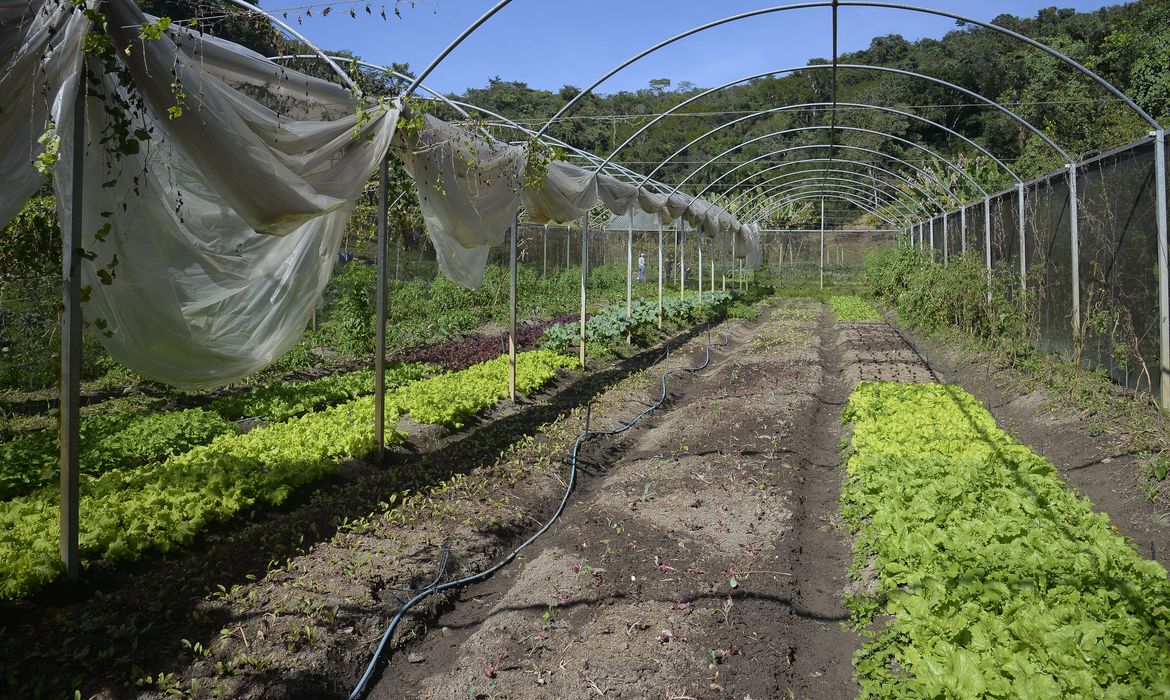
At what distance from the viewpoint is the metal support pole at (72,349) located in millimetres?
3672

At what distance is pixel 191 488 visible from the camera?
469 centimetres

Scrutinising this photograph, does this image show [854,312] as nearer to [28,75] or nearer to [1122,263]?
[1122,263]

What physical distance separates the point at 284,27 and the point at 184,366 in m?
2.40

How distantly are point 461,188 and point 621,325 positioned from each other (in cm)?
641

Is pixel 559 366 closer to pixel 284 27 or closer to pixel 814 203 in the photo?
pixel 284 27

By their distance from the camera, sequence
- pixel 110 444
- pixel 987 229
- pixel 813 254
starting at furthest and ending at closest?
pixel 813 254, pixel 987 229, pixel 110 444

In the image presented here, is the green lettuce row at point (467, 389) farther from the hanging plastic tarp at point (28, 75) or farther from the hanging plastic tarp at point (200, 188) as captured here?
the hanging plastic tarp at point (28, 75)

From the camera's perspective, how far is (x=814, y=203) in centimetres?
4075

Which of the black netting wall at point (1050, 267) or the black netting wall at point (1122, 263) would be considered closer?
the black netting wall at point (1122, 263)

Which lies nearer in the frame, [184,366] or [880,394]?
[184,366]

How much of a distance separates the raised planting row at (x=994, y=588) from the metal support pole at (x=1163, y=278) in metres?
2.68

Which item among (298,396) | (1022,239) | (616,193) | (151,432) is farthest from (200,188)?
(1022,239)

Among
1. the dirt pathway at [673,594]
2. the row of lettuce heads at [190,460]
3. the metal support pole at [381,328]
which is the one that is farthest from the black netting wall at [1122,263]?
the metal support pole at [381,328]

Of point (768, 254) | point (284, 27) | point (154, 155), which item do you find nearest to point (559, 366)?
point (284, 27)
